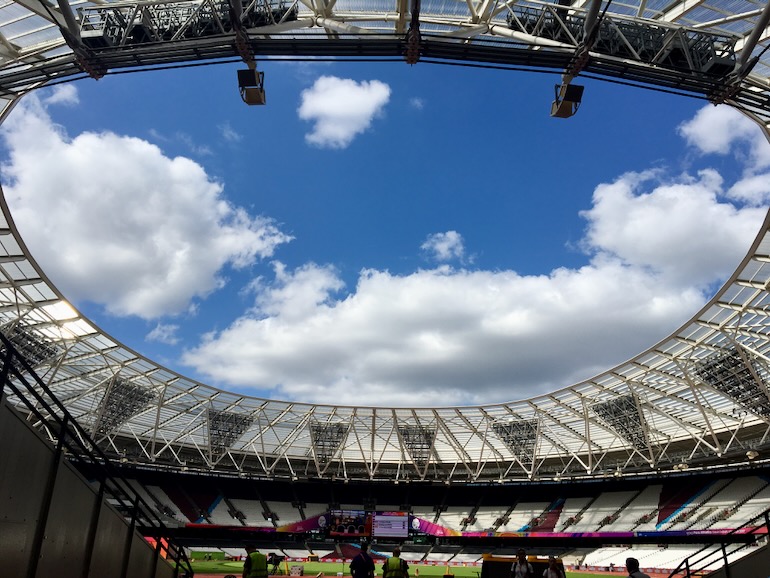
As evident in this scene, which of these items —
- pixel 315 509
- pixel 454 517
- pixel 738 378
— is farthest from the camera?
pixel 315 509

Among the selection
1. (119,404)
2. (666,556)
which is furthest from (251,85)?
(666,556)

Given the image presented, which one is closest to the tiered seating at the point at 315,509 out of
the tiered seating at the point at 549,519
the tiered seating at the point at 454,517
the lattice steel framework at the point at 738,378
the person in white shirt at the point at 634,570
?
the tiered seating at the point at 454,517

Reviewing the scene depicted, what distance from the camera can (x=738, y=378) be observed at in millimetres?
→ 33719

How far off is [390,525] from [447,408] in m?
10.6

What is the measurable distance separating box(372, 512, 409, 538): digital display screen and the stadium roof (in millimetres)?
6380

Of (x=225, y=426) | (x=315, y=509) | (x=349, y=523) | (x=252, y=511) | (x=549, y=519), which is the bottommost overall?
(x=349, y=523)

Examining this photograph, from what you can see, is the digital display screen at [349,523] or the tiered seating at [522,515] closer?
the digital display screen at [349,523]

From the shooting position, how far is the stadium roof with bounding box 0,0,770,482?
42.4 feet

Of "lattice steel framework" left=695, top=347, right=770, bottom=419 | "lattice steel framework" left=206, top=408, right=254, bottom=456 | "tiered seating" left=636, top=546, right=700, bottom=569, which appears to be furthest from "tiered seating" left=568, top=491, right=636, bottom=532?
"lattice steel framework" left=206, top=408, right=254, bottom=456

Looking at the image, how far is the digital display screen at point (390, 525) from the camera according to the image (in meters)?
44.7

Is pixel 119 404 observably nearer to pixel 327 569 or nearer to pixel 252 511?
pixel 327 569

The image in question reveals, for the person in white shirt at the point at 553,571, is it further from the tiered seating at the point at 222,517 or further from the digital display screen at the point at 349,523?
the tiered seating at the point at 222,517

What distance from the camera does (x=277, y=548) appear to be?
46875 mm

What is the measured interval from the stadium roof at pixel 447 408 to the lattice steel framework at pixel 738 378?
12 centimetres
